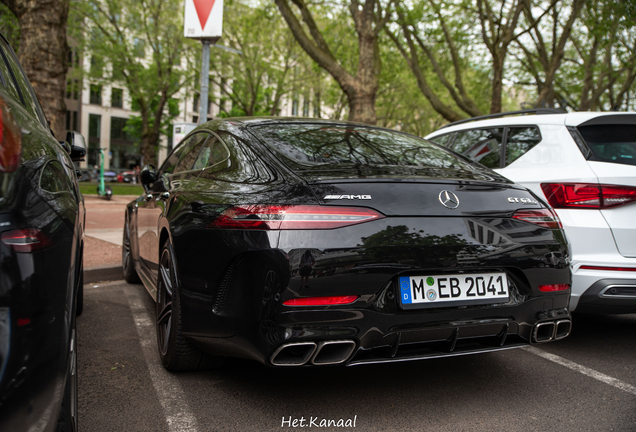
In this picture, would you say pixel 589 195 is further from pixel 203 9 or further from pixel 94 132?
pixel 94 132

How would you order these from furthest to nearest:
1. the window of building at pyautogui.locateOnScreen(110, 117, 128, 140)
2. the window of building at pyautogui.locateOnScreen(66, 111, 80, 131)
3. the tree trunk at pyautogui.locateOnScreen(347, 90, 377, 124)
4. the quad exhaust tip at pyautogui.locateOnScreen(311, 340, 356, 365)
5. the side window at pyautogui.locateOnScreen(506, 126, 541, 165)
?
the window of building at pyautogui.locateOnScreen(110, 117, 128, 140)
the window of building at pyautogui.locateOnScreen(66, 111, 80, 131)
the tree trunk at pyautogui.locateOnScreen(347, 90, 377, 124)
the side window at pyautogui.locateOnScreen(506, 126, 541, 165)
the quad exhaust tip at pyautogui.locateOnScreen(311, 340, 356, 365)

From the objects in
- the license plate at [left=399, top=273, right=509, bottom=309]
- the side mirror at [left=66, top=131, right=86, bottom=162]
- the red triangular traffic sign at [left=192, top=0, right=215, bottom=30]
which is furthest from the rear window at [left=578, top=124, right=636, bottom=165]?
the red triangular traffic sign at [left=192, top=0, right=215, bottom=30]

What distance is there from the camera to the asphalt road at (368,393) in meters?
2.51

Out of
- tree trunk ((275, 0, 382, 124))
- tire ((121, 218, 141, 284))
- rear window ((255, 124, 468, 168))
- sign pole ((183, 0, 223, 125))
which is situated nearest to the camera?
Answer: rear window ((255, 124, 468, 168))

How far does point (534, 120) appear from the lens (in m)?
4.64

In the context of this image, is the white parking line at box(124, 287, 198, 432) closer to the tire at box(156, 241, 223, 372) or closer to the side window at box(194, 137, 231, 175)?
the tire at box(156, 241, 223, 372)

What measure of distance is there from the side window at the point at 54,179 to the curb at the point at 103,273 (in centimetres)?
414

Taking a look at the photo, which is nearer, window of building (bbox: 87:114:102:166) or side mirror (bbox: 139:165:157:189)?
side mirror (bbox: 139:165:157:189)

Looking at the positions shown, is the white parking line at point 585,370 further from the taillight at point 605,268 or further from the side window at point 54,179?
the side window at point 54,179

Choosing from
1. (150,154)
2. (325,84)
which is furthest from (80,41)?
(325,84)

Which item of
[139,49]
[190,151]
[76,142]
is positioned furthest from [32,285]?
[139,49]

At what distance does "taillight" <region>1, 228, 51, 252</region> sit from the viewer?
52.2 inches

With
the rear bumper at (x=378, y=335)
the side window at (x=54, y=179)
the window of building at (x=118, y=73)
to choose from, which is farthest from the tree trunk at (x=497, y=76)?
the window of building at (x=118, y=73)

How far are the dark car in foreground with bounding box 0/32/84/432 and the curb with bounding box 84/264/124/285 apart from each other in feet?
14.1
